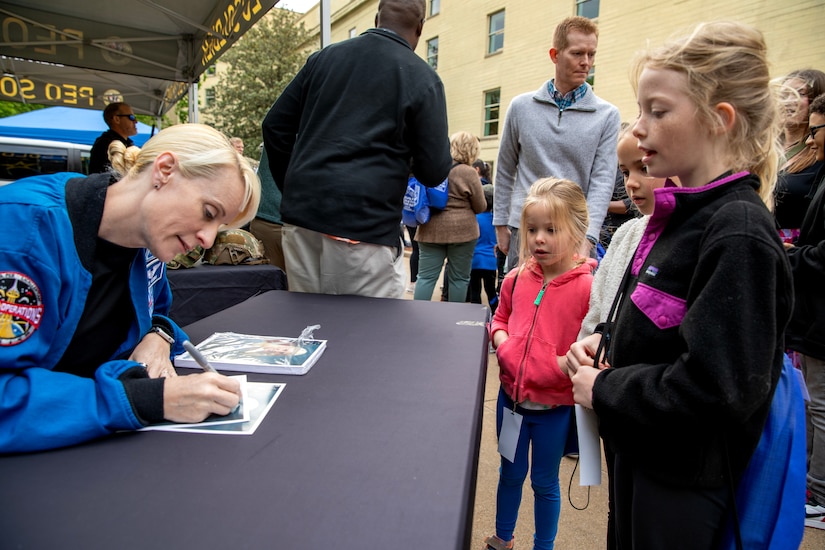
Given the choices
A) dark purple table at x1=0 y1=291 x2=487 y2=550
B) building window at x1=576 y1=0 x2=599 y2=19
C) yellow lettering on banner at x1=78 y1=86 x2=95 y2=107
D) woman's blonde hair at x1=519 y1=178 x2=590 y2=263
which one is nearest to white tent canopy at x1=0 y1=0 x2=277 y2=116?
yellow lettering on banner at x1=78 y1=86 x2=95 y2=107

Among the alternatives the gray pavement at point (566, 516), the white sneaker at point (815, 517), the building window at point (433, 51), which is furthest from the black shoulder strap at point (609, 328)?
the building window at point (433, 51)

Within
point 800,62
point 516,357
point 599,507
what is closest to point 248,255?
point 516,357

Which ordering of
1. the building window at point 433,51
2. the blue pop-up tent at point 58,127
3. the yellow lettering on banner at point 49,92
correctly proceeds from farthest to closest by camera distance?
the building window at point 433,51
the blue pop-up tent at point 58,127
the yellow lettering on banner at point 49,92

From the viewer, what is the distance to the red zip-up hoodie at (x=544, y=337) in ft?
5.01

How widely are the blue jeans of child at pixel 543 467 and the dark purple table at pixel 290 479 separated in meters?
0.57

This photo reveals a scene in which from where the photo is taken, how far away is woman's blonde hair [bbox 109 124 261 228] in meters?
1.04

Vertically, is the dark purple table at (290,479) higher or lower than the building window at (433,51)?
lower

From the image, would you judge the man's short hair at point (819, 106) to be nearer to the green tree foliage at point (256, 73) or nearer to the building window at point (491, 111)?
the building window at point (491, 111)

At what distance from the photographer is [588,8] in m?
11.6

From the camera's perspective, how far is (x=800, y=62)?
25.8 ft

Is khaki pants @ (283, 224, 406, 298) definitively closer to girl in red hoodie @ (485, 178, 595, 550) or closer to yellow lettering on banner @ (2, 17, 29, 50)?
girl in red hoodie @ (485, 178, 595, 550)

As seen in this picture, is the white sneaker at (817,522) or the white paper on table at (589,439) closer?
the white paper on table at (589,439)

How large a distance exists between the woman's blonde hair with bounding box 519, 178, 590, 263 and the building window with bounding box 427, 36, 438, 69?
53.7 feet

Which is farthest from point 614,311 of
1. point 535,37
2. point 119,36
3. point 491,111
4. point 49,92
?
point 491,111
